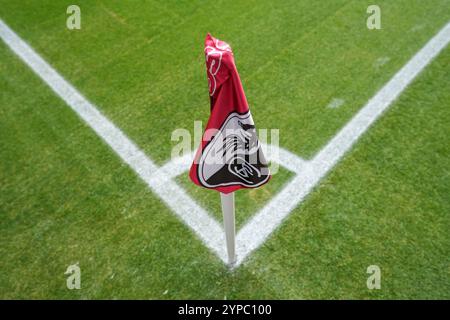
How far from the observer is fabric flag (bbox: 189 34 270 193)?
231 cm

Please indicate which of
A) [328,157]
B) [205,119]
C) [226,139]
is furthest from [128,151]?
[226,139]

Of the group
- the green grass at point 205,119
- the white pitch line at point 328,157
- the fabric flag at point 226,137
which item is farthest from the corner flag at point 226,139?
the green grass at point 205,119

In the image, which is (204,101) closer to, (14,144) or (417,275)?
(14,144)

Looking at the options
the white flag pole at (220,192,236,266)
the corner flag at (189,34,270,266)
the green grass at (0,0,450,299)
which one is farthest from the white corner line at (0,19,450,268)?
the corner flag at (189,34,270,266)

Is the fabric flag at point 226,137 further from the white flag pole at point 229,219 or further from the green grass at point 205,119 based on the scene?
the green grass at point 205,119

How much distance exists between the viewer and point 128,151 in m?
4.90

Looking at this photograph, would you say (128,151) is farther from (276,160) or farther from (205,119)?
(276,160)

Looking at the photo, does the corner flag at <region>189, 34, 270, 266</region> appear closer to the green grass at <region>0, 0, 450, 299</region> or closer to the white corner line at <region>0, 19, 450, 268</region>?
the white corner line at <region>0, 19, 450, 268</region>

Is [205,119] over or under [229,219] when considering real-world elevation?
under

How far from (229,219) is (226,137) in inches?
35.8

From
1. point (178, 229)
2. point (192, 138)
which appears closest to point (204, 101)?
point (192, 138)

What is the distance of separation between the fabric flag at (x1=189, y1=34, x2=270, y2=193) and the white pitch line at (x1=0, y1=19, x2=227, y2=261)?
53.9 inches
